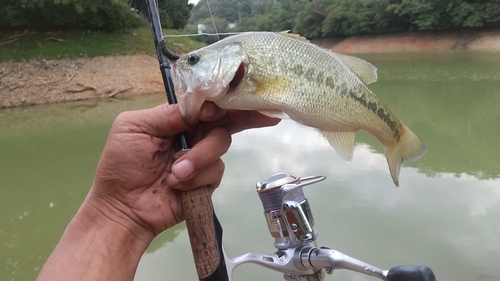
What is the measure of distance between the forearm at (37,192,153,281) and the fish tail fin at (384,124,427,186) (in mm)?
1231

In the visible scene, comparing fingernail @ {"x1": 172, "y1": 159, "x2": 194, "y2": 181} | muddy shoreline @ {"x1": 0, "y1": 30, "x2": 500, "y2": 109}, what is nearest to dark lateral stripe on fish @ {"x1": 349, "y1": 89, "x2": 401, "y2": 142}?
fingernail @ {"x1": 172, "y1": 159, "x2": 194, "y2": 181}

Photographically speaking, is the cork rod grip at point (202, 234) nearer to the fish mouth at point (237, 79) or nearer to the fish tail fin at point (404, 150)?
the fish mouth at point (237, 79)

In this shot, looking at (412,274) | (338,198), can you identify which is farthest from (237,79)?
(338,198)

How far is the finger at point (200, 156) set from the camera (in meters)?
1.65

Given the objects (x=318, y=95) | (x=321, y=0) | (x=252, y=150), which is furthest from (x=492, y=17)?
(x=318, y=95)

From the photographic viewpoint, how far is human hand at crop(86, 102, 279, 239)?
1.69 metres

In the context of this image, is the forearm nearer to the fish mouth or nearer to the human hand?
the human hand

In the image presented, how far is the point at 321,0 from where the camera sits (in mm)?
48281

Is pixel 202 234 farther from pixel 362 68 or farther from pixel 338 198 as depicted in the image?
pixel 338 198

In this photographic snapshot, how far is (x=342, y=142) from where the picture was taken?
1778mm

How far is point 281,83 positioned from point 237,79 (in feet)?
0.57

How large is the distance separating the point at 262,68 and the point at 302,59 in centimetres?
18

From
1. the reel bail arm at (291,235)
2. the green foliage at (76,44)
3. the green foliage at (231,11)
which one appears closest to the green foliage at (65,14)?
the green foliage at (76,44)

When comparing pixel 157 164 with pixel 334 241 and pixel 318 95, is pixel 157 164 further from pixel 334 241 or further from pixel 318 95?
pixel 334 241
